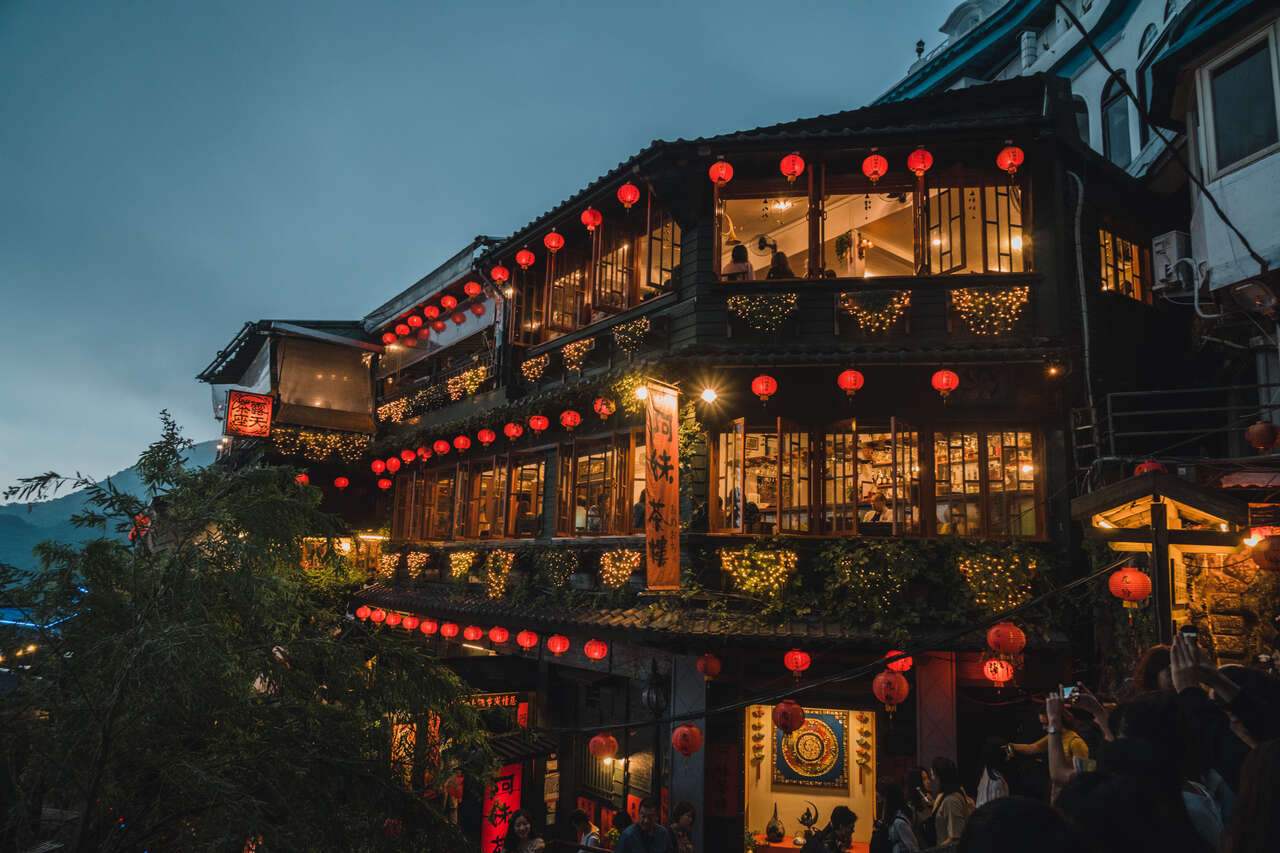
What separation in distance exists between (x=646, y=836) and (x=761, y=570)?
423 cm

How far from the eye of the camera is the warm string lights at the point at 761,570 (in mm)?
11688

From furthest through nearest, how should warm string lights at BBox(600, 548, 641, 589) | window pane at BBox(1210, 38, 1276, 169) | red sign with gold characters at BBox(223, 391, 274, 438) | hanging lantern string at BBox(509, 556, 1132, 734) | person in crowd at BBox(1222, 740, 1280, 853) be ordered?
red sign with gold characters at BBox(223, 391, 274, 438)
warm string lights at BBox(600, 548, 641, 589)
window pane at BBox(1210, 38, 1276, 169)
hanging lantern string at BBox(509, 556, 1132, 734)
person in crowd at BBox(1222, 740, 1280, 853)

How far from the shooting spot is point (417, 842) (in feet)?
16.7

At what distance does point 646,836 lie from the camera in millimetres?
8789

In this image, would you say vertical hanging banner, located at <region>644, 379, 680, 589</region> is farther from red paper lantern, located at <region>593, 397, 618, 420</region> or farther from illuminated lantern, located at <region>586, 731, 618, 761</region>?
illuminated lantern, located at <region>586, 731, 618, 761</region>

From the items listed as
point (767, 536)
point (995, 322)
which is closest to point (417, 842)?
point (767, 536)

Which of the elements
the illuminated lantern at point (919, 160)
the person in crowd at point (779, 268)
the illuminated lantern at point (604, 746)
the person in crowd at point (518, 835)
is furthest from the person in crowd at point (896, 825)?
the illuminated lantern at point (919, 160)

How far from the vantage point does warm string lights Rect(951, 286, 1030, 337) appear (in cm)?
1163

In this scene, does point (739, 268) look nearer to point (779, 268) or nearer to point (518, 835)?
point (779, 268)

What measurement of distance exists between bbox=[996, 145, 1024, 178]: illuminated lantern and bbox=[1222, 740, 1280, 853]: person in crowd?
11225mm

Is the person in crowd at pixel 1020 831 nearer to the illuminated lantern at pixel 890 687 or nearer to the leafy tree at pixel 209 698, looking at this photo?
the leafy tree at pixel 209 698

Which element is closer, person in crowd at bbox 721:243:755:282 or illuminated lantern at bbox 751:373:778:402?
illuminated lantern at bbox 751:373:778:402

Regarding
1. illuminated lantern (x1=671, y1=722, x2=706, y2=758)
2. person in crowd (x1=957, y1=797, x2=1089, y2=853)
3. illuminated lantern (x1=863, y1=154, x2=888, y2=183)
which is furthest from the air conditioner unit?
person in crowd (x1=957, y1=797, x2=1089, y2=853)

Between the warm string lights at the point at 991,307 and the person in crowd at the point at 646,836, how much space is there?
26.6 feet
